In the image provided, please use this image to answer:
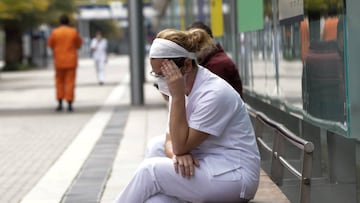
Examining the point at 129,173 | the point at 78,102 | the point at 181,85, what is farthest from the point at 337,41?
the point at 78,102

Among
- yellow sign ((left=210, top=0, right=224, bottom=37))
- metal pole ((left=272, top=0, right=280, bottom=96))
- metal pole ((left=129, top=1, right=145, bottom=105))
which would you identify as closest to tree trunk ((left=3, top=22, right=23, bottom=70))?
metal pole ((left=129, top=1, right=145, bottom=105))

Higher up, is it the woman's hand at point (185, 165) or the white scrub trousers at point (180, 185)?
the woman's hand at point (185, 165)

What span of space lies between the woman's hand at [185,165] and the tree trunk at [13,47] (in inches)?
1656

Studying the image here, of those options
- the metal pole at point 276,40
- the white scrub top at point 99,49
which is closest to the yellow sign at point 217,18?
the metal pole at point 276,40

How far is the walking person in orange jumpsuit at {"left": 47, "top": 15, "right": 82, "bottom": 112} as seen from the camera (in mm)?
16078

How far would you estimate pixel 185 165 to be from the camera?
4.71 metres

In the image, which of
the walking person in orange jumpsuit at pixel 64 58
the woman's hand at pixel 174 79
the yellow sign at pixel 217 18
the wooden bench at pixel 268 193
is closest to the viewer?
the woman's hand at pixel 174 79

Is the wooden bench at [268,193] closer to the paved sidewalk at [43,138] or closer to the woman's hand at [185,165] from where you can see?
the woman's hand at [185,165]

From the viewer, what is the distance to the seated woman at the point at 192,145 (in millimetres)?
4723

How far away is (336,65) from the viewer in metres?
4.96

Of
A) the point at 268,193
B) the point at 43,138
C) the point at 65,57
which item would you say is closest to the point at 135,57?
the point at 65,57

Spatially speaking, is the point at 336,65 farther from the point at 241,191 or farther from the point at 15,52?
the point at 15,52

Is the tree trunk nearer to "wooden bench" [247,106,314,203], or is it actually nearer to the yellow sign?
the yellow sign

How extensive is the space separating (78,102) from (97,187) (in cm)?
1161
